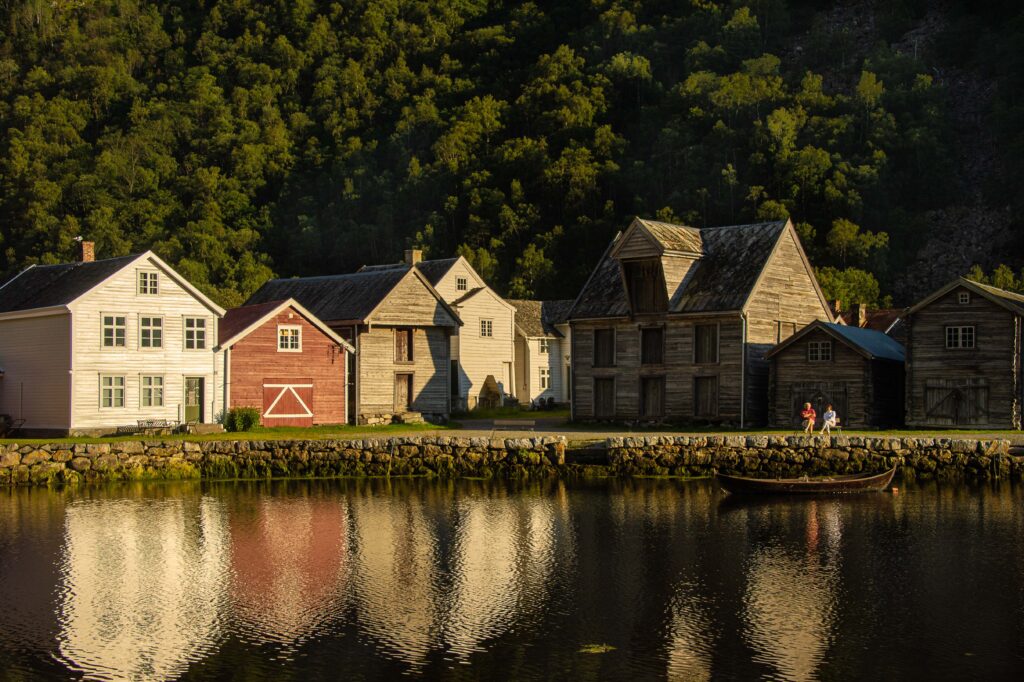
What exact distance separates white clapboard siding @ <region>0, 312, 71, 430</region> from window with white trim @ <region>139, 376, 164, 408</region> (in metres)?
3.37

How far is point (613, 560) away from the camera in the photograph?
105 ft

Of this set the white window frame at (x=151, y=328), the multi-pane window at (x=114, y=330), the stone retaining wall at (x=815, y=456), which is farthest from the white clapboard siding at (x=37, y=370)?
the stone retaining wall at (x=815, y=456)

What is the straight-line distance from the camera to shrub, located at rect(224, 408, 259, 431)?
2178 inches

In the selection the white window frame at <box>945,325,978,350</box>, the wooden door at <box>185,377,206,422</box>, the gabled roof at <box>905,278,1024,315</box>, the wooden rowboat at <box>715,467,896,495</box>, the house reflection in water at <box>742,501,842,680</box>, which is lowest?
the house reflection in water at <box>742,501,842,680</box>

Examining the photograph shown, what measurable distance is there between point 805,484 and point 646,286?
19.2m

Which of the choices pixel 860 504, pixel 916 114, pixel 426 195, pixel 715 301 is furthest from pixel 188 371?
pixel 916 114

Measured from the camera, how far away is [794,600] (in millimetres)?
27469

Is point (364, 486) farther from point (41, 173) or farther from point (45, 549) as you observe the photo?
point (41, 173)

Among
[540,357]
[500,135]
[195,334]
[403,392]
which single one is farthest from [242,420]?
[500,135]

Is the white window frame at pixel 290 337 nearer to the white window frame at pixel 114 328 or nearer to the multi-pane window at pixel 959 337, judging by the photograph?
the white window frame at pixel 114 328

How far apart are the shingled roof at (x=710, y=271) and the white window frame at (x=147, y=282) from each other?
787 inches

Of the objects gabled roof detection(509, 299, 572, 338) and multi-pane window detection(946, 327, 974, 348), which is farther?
gabled roof detection(509, 299, 572, 338)

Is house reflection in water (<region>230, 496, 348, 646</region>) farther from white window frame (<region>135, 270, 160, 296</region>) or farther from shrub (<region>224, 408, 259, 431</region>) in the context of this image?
white window frame (<region>135, 270, 160, 296</region>)

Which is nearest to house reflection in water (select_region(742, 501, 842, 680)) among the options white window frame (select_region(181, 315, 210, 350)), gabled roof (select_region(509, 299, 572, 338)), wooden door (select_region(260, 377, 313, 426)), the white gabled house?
wooden door (select_region(260, 377, 313, 426))
